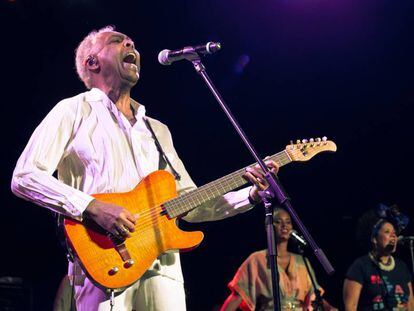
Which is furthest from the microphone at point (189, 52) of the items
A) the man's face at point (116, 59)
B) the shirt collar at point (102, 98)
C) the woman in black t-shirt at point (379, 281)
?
the woman in black t-shirt at point (379, 281)

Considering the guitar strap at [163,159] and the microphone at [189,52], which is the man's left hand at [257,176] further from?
the microphone at [189,52]

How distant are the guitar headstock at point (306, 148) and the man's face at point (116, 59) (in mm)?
1090

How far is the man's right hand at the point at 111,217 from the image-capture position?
3.00 m

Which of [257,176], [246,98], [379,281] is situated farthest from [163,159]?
[246,98]

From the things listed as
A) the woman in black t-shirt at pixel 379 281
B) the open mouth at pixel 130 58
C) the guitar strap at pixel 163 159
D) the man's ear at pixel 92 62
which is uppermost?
the man's ear at pixel 92 62

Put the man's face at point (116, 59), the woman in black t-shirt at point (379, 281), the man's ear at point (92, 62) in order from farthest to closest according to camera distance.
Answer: the woman in black t-shirt at point (379, 281) < the man's ear at point (92, 62) < the man's face at point (116, 59)

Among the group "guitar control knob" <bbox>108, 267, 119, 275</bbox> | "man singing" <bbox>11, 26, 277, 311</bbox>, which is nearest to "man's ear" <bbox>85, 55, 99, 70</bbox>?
"man singing" <bbox>11, 26, 277, 311</bbox>

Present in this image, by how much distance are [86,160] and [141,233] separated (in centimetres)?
52

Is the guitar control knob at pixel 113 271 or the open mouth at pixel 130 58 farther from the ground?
the open mouth at pixel 130 58

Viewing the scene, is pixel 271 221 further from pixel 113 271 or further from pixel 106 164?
pixel 106 164

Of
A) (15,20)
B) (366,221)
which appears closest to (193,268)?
(366,221)

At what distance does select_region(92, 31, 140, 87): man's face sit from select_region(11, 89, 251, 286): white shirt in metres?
0.17

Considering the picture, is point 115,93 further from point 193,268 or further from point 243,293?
point 193,268

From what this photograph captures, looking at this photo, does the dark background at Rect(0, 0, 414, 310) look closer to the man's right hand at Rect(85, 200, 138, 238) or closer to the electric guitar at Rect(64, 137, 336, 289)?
the electric guitar at Rect(64, 137, 336, 289)
